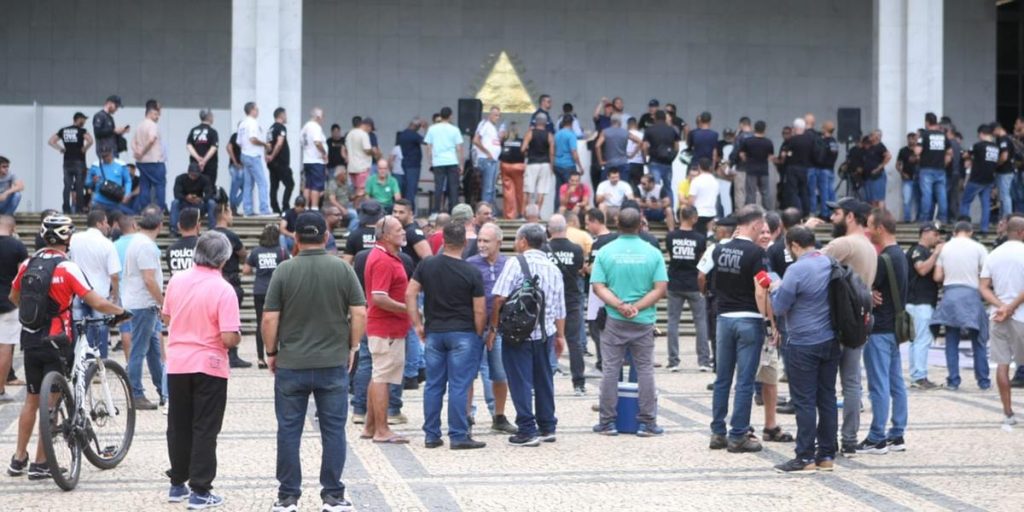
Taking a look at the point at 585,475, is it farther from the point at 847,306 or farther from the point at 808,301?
the point at 847,306

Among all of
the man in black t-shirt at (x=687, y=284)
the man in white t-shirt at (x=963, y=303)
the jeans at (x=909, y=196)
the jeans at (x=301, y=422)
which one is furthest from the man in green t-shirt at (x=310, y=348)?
the jeans at (x=909, y=196)

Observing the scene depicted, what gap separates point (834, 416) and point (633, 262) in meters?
2.22

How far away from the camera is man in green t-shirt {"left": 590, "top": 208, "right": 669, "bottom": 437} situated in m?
11.7

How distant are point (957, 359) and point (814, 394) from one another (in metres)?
5.48

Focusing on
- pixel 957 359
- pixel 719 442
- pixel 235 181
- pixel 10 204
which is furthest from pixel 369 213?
pixel 10 204

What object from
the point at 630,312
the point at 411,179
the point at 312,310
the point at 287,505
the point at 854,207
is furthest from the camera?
the point at 411,179

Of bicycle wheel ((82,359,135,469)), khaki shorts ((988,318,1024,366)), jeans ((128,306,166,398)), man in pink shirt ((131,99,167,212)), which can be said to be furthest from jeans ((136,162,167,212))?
khaki shorts ((988,318,1024,366))

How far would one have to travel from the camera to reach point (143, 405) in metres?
13.2

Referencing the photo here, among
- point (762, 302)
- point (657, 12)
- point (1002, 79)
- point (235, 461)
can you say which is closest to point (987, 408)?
point (762, 302)

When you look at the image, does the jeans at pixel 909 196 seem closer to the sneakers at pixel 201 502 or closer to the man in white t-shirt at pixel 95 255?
the man in white t-shirt at pixel 95 255

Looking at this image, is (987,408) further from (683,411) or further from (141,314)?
(141,314)

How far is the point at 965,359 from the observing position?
18391 mm

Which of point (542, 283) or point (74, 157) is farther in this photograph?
point (74, 157)

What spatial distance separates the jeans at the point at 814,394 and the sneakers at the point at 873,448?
2.74ft
